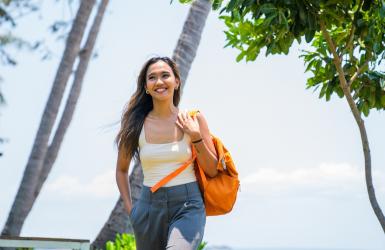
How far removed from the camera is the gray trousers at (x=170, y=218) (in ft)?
12.7

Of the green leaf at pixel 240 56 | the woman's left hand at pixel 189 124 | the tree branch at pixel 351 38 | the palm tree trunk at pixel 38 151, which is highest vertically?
the tree branch at pixel 351 38

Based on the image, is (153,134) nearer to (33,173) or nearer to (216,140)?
(216,140)

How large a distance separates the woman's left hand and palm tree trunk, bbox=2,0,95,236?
288 inches

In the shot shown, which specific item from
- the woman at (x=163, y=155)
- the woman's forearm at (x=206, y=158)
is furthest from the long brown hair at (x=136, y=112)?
the woman's forearm at (x=206, y=158)

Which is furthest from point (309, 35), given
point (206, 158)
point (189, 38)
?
point (189, 38)

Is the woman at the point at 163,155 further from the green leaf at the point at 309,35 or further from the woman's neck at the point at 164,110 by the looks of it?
the green leaf at the point at 309,35

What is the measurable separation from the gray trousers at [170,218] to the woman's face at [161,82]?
1.78 ft

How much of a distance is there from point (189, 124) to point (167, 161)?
0.24 metres

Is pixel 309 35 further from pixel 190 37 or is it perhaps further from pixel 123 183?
pixel 190 37

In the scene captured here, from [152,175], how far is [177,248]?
1.62 feet

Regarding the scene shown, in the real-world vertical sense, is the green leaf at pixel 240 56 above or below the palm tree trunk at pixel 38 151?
above

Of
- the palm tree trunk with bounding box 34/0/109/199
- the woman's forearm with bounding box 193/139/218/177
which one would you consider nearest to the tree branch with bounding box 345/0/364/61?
the woman's forearm with bounding box 193/139/218/177

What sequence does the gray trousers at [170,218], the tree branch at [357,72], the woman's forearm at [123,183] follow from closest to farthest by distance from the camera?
the gray trousers at [170,218] → the woman's forearm at [123,183] → the tree branch at [357,72]

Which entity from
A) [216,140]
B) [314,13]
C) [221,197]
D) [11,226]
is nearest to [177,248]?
[221,197]
